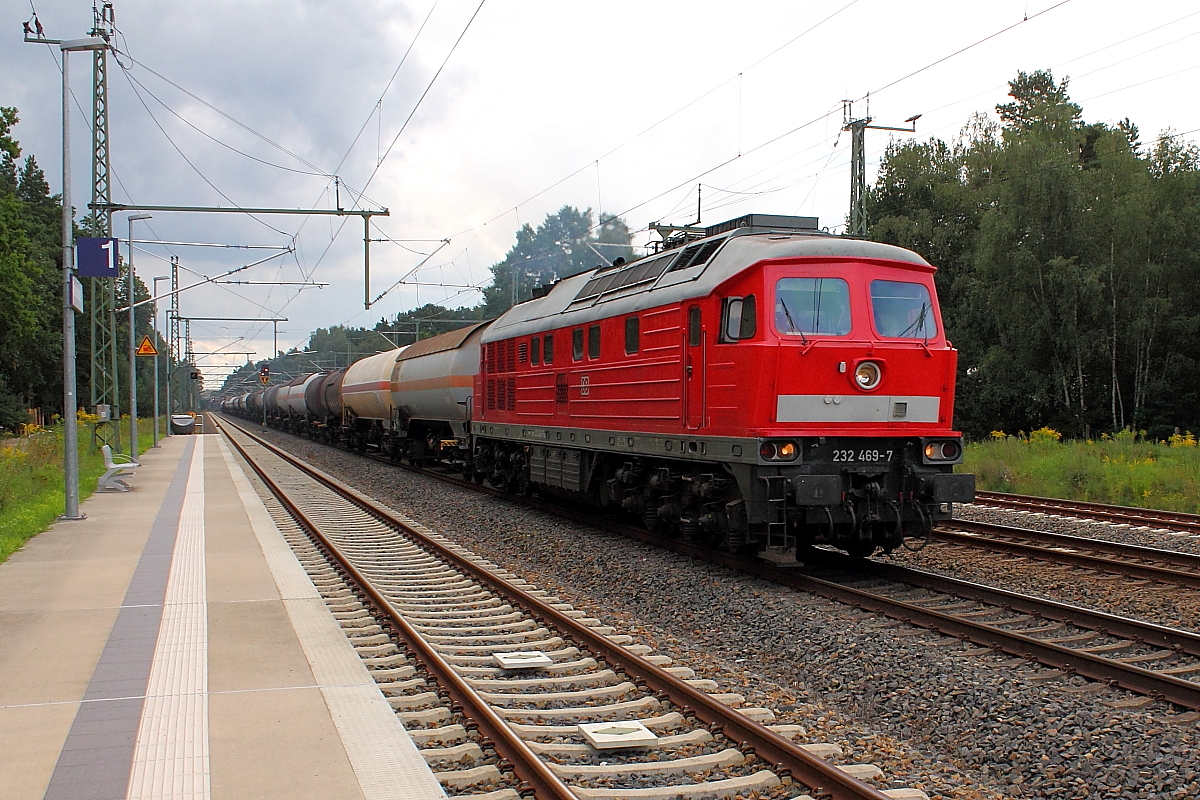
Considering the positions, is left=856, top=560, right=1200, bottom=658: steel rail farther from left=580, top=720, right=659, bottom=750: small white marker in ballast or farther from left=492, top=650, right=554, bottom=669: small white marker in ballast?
left=580, top=720, right=659, bottom=750: small white marker in ballast

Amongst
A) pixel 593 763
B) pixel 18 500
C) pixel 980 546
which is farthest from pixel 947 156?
pixel 593 763

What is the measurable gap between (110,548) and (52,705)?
23.4 ft

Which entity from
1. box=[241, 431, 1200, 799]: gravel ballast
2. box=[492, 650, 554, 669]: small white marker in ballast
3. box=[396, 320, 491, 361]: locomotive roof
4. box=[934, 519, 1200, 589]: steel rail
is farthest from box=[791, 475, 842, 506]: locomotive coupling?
box=[396, 320, 491, 361]: locomotive roof

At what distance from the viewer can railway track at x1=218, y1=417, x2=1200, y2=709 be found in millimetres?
6629

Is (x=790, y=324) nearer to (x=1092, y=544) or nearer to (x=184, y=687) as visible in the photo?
(x=1092, y=544)

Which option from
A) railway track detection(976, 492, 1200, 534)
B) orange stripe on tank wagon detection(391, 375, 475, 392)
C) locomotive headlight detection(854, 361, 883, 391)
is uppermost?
orange stripe on tank wagon detection(391, 375, 475, 392)

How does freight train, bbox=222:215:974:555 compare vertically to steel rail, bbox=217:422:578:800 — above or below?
above

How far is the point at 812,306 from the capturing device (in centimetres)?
1012

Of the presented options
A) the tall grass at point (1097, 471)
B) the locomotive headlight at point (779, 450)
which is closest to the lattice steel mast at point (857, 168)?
the tall grass at point (1097, 471)

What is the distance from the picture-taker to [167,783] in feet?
15.0

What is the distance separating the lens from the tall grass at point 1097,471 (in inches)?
652

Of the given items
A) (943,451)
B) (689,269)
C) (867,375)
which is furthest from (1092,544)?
(689,269)

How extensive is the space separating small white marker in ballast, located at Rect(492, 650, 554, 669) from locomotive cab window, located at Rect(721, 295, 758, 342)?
4.29 meters

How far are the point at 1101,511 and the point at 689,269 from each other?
339 inches
